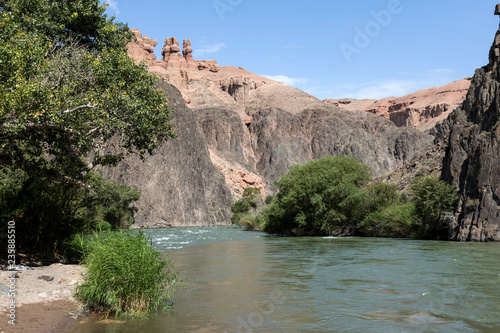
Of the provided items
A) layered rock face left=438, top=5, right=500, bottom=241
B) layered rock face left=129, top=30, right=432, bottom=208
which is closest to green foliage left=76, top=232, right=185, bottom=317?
layered rock face left=438, top=5, right=500, bottom=241

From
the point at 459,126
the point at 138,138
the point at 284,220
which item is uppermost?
the point at 459,126

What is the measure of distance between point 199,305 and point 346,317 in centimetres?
417

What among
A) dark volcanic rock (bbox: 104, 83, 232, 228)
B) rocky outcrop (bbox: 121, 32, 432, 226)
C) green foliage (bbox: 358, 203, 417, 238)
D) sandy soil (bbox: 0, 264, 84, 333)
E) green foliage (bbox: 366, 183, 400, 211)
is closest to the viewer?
sandy soil (bbox: 0, 264, 84, 333)

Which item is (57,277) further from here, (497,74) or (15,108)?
(497,74)

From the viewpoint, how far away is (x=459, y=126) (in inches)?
1785

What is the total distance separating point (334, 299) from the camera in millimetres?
13367

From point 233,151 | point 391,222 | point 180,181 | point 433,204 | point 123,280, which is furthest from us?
point 233,151

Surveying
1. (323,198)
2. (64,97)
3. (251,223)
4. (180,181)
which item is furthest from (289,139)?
(64,97)

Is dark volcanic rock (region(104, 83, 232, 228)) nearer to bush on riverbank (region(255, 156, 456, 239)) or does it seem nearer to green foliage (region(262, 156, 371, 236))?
green foliage (region(262, 156, 371, 236))

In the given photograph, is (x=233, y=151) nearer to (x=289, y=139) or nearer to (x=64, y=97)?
(x=289, y=139)

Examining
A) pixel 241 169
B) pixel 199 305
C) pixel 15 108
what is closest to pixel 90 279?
pixel 199 305

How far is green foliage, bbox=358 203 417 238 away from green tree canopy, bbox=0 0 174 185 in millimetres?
31896

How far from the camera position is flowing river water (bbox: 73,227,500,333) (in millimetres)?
10211

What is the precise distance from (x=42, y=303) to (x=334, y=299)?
8.30m
